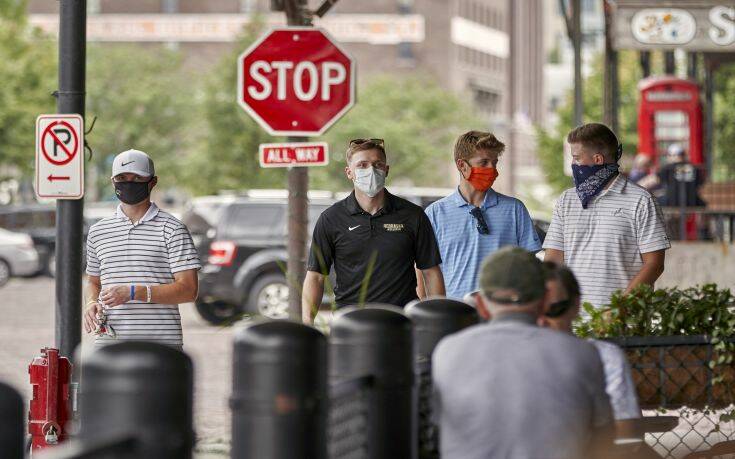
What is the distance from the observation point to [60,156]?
952 centimetres

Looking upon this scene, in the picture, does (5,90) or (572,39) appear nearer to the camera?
(572,39)

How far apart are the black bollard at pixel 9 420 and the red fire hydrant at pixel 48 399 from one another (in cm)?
399

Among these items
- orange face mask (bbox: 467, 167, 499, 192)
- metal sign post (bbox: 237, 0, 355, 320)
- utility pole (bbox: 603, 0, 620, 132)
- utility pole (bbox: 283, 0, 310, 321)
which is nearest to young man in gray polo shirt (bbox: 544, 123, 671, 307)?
orange face mask (bbox: 467, 167, 499, 192)

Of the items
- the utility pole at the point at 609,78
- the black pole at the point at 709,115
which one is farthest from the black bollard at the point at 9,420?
the black pole at the point at 709,115

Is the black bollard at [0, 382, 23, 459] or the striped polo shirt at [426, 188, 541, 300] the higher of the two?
the striped polo shirt at [426, 188, 541, 300]

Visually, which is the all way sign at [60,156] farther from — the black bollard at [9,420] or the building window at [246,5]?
the building window at [246,5]

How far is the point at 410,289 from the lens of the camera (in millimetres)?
7355

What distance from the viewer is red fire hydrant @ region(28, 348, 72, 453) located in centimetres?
770

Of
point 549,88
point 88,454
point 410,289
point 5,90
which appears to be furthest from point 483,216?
point 549,88

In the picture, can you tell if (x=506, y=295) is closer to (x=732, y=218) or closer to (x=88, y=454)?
(x=88, y=454)

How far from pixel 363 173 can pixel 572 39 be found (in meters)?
14.7

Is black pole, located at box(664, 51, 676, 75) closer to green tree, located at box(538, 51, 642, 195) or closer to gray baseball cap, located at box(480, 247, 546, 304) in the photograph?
green tree, located at box(538, 51, 642, 195)

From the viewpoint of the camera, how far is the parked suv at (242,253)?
73.5 ft

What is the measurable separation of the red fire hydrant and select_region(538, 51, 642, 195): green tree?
3299cm
